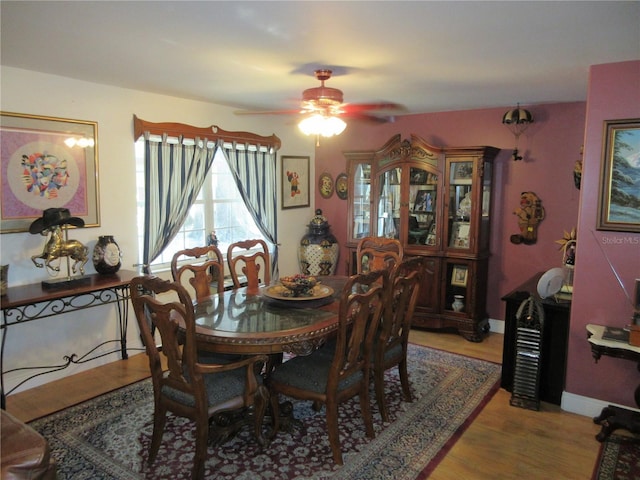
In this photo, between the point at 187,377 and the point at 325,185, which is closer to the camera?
the point at 187,377

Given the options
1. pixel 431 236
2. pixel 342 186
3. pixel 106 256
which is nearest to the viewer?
pixel 106 256

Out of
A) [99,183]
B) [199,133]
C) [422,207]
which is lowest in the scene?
[422,207]

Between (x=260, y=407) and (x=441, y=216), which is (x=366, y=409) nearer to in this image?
(x=260, y=407)

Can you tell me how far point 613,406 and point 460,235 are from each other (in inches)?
80.4

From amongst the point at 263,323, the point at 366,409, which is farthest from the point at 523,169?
the point at 263,323

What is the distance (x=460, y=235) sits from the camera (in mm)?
4590

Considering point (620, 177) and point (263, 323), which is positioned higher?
point (620, 177)

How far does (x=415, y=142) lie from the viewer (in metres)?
4.66

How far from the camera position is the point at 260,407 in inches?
100.0

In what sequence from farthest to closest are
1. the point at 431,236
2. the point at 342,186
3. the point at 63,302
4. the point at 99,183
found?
the point at 342,186 → the point at 431,236 → the point at 99,183 → the point at 63,302

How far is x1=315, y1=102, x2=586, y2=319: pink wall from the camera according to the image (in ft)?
14.1

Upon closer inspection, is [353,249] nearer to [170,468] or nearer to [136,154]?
[136,154]

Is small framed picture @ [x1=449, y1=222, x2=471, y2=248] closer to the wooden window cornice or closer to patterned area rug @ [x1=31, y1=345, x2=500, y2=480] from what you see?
patterned area rug @ [x1=31, y1=345, x2=500, y2=480]

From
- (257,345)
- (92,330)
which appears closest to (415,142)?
(257,345)
